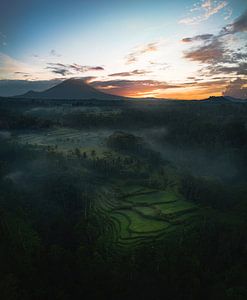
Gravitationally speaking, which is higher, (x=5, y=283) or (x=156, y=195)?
(x=5, y=283)

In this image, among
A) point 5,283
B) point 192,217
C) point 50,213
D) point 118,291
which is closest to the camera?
point 5,283

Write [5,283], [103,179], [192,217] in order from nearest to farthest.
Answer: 1. [5,283]
2. [192,217]
3. [103,179]

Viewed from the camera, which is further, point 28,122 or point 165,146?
point 28,122

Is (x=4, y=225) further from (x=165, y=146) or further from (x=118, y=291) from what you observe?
(x=165, y=146)

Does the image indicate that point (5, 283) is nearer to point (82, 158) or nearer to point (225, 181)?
point (82, 158)

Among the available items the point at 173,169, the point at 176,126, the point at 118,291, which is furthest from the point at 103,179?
the point at 176,126

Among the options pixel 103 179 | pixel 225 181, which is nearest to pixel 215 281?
pixel 103 179
